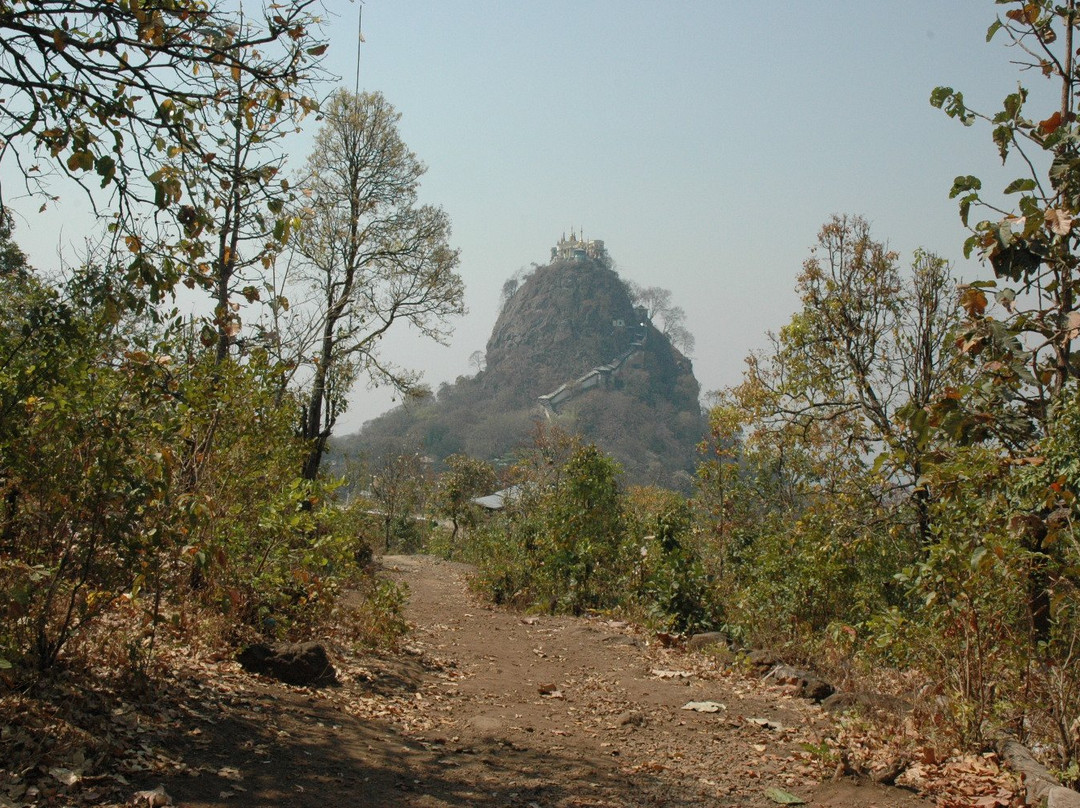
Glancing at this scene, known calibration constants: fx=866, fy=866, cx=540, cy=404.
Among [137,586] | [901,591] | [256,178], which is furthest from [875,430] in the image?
[137,586]

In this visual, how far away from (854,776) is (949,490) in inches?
63.3

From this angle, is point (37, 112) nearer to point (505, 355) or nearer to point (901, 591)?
point (901, 591)

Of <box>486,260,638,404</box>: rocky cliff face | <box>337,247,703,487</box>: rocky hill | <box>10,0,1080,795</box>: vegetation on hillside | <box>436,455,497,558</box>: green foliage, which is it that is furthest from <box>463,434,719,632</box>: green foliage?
<box>486,260,638,404</box>: rocky cliff face

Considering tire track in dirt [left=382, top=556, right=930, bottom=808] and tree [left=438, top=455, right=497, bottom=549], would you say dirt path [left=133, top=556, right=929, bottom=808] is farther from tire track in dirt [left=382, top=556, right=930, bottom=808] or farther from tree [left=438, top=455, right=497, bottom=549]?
tree [left=438, top=455, right=497, bottom=549]

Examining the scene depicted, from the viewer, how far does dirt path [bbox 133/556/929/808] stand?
13.8ft

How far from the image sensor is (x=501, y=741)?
5523 mm

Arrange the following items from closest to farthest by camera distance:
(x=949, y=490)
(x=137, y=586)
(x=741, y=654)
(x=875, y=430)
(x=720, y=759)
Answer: (x=137, y=586) → (x=949, y=490) → (x=720, y=759) → (x=741, y=654) → (x=875, y=430)

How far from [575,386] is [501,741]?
3274 inches

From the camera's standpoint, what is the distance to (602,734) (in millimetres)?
5879

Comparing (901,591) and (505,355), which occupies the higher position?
(505,355)

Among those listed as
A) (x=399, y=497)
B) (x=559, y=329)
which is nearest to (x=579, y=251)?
(x=559, y=329)

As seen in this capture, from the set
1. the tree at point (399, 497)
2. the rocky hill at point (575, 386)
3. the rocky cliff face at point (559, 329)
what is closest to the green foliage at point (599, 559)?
the tree at point (399, 497)

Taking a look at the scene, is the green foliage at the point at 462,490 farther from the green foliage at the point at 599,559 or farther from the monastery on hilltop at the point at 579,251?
the monastery on hilltop at the point at 579,251

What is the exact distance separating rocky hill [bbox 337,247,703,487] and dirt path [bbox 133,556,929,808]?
55.5m
